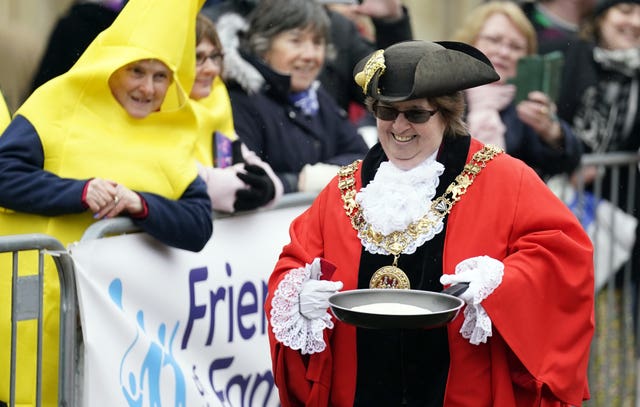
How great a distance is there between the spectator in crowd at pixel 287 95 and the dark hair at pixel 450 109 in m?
2.03

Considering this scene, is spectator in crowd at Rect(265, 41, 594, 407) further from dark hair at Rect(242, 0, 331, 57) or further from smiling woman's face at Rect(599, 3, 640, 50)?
smiling woman's face at Rect(599, 3, 640, 50)

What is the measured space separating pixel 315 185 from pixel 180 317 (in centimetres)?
132

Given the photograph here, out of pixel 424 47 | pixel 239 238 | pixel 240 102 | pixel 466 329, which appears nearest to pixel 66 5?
pixel 240 102

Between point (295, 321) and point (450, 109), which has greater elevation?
point (450, 109)

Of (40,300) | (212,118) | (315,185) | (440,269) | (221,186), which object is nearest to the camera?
(440,269)

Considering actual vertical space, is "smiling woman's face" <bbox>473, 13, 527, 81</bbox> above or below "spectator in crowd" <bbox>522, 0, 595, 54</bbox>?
below

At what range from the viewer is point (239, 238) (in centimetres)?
659

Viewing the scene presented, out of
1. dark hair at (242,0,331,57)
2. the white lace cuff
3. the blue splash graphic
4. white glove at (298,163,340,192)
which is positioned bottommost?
the blue splash graphic

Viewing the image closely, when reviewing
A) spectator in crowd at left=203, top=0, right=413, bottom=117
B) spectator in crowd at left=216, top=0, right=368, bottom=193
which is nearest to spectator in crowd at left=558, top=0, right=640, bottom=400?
spectator in crowd at left=203, top=0, right=413, bottom=117

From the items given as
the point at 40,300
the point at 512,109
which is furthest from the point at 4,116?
the point at 512,109

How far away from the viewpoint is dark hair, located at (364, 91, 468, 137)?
16.5 feet

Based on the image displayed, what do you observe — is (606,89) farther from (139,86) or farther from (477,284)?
(477,284)

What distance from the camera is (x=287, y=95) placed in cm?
730

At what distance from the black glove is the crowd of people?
11mm
